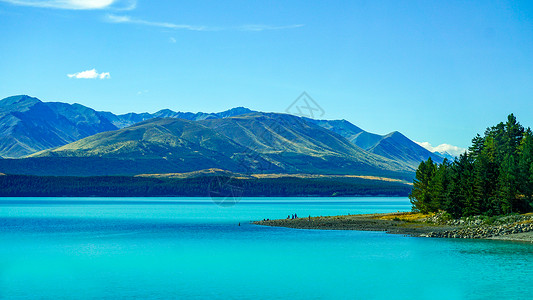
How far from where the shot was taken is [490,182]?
296 ft

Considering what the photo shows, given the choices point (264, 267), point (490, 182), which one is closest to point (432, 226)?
point (490, 182)

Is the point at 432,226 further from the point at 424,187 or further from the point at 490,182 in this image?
the point at 424,187

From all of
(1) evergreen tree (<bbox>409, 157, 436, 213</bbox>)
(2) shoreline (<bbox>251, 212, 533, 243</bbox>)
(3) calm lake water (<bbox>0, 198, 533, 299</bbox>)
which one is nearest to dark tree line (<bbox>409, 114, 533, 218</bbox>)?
(1) evergreen tree (<bbox>409, 157, 436, 213</bbox>)

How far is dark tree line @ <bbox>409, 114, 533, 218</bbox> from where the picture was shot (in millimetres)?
84500

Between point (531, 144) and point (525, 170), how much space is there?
8.03 metres

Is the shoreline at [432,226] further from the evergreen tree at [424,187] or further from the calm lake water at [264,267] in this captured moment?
the calm lake water at [264,267]

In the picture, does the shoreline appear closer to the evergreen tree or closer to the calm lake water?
the evergreen tree

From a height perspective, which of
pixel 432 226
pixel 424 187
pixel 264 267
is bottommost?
pixel 264 267

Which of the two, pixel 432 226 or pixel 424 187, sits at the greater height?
pixel 424 187

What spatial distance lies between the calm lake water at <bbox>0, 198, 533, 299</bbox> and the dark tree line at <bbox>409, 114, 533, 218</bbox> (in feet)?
47.8

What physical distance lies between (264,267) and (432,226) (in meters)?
42.2

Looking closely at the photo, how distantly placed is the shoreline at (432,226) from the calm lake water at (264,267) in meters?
3.14

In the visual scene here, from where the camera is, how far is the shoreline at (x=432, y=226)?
247ft

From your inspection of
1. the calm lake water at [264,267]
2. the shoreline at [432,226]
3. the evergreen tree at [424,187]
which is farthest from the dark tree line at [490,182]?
the calm lake water at [264,267]
